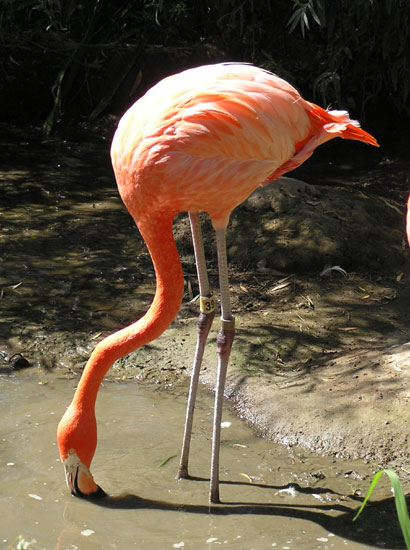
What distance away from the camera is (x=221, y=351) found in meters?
3.56

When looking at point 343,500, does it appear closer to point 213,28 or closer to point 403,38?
point 403,38

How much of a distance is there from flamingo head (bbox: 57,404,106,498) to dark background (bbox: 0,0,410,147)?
4.61 m

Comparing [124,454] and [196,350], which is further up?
[196,350]

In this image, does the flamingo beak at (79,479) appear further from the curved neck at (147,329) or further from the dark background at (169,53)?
the dark background at (169,53)

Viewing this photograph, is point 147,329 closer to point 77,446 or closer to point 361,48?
point 77,446

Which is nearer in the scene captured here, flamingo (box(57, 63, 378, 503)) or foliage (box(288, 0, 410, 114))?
flamingo (box(57, 63, 378, 503))

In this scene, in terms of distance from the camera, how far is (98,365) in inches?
130

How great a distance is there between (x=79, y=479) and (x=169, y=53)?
244 inches

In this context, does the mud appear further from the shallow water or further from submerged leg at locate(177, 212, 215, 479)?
submerged leg at locate(177, 212, 215, 479)

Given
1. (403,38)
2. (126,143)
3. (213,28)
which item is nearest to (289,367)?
(126,143)

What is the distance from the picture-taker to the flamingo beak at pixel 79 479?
10.7 feet

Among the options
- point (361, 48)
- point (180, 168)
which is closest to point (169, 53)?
point (361, 48)

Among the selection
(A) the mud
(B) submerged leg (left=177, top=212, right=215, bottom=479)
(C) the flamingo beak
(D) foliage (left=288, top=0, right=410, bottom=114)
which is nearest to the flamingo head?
(C) the flamingo beak

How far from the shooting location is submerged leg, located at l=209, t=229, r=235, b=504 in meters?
3.38
